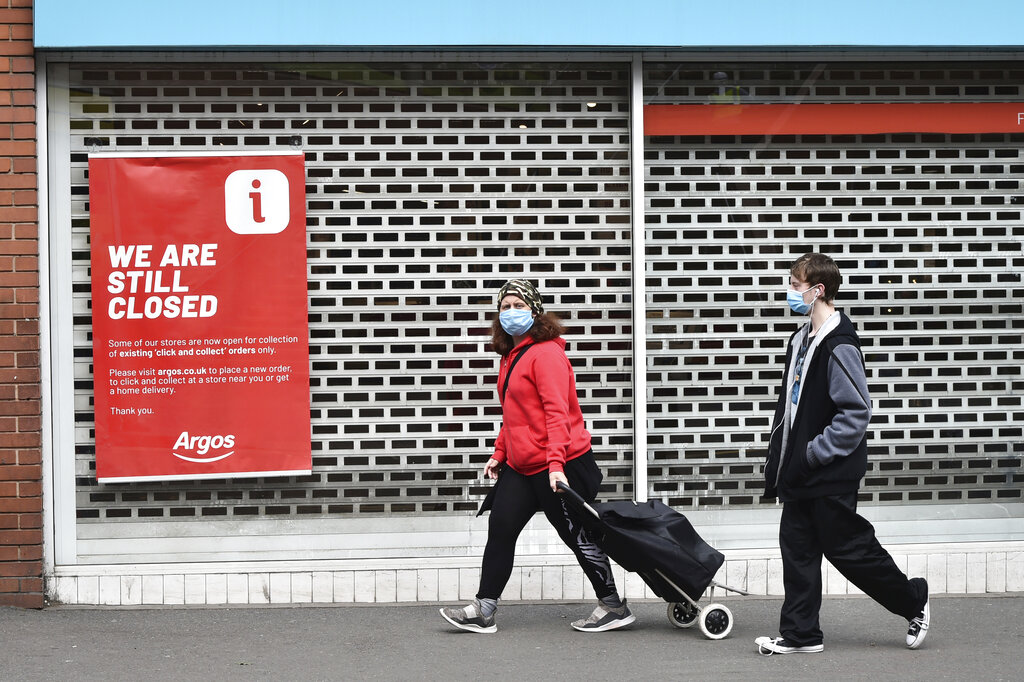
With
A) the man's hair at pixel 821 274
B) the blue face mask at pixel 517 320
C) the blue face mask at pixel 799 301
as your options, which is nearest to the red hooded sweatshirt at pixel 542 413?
the blue face mask at pixel 517 320

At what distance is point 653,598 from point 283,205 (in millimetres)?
3139

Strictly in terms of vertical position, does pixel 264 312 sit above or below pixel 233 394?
above

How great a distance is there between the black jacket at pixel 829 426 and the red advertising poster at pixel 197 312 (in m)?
2.90

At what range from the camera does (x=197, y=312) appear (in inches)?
263

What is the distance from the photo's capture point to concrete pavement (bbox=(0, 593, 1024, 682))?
17.4ft

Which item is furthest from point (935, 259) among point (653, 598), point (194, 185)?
point (194, 185)

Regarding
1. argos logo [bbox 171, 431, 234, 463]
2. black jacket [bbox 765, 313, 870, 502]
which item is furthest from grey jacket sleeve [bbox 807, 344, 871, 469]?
argos logo [bbox 171, 431, 234, 463]

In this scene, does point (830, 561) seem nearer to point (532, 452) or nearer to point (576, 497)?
point (576, 497)

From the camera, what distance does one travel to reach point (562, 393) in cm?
572

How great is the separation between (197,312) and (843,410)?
11.9 feet

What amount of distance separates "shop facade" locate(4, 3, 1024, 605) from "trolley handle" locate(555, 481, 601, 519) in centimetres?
124

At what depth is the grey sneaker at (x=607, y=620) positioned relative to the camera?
599 centimetres

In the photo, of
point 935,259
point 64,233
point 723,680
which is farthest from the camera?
point 935,259

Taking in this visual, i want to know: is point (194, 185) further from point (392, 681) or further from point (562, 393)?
point (392, 681)
